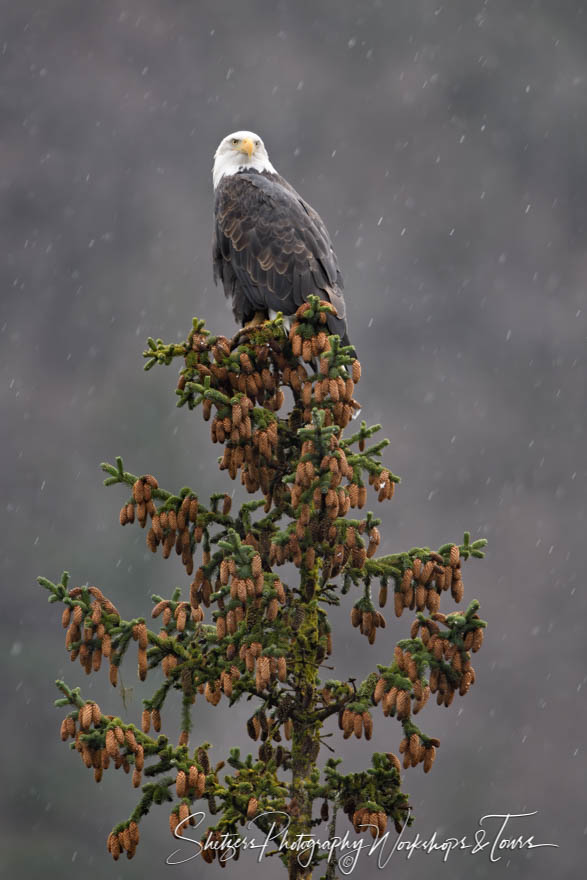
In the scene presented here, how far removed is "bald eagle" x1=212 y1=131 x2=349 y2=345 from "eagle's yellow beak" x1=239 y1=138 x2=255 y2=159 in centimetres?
1

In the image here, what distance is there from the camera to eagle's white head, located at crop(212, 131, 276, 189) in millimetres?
7922

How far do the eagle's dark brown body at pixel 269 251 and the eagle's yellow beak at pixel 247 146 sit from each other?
27cm

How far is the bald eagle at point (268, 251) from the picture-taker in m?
6.83

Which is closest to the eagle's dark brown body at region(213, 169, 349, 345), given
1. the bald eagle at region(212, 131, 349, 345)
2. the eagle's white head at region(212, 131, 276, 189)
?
the bald eagle at region(212, 131, 349, 345)

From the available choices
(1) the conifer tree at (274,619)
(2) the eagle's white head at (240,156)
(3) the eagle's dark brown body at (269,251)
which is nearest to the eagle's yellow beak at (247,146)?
(2) the eagle's white head at (240,156)

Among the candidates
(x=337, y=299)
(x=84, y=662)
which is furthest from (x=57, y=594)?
(x=337, y=299)

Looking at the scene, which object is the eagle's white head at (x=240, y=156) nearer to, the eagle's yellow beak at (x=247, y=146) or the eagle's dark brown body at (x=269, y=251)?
the eagle's yellow beak at (x=247, y=146)

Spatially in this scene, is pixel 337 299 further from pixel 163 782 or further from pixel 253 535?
pixel 163 782

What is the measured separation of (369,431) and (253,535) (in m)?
0.95

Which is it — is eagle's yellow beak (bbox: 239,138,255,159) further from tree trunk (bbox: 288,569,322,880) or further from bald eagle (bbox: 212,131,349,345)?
tree trunk (bbox: 288,569,322,880)

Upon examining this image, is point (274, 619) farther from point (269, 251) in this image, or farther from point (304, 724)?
point (269, 251)

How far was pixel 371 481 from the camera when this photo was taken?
5387mm

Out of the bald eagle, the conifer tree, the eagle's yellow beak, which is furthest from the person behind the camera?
the eagle's yellow beak

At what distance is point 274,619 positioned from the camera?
5223 mm
